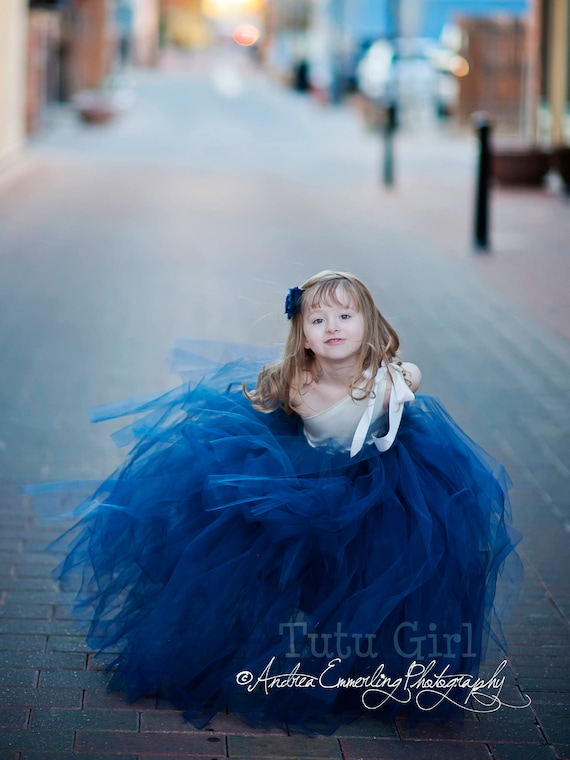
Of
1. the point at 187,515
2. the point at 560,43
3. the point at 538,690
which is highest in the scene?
the point at 560,43

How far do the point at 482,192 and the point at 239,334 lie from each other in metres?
5.48

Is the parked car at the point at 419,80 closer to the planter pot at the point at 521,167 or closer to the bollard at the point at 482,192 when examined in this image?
the planter pot at the point at 521,167

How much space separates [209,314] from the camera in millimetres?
9211

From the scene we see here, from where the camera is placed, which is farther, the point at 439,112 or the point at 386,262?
the point at 439,112

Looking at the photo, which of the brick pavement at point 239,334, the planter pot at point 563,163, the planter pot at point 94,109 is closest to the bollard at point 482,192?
the brick pavement at point 239,334

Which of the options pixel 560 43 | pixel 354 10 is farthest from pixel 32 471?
pixel 354 10

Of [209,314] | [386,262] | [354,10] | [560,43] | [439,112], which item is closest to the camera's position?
[209,314]

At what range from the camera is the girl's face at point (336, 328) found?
345cm

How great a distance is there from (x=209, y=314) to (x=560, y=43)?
1558cm

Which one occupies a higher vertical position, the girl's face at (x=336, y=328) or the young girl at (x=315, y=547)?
the girl's face at (x=336, y=328)

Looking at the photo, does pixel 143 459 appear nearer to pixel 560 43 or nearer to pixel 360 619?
pixel 360 619

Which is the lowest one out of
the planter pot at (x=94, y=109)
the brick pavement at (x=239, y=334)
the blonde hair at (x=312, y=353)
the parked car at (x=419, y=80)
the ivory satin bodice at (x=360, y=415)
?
the brick pavement at (x=239, y=334)

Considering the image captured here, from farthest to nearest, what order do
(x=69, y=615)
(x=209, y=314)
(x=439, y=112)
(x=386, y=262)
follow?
(x=439, y=112) → (x=386, y=262) → (x=209, y=314) → (x=69, y=615)

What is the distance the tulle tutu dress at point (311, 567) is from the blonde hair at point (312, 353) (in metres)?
0.07
